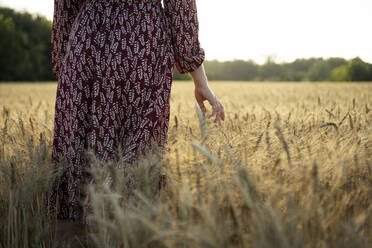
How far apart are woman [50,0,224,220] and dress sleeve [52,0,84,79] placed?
20 centimetres

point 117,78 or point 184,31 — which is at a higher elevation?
point 184,31

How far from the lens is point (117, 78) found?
1.33m

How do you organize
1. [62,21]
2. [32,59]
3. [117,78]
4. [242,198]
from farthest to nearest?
[32,59], [62,21], [117,78], [242,198]

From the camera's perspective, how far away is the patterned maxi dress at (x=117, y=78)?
1.33 meters

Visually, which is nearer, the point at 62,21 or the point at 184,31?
the point at 184,31

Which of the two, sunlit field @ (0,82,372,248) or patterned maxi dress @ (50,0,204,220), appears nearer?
sunlit field @ (0,82,372,248)

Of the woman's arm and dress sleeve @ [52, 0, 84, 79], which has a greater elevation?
dress sleeve @ [52, 0, 84, 79]

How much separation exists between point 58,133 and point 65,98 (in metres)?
0.18

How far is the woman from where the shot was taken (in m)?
1.33

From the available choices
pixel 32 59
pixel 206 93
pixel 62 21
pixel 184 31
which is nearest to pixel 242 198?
pixel 206 93

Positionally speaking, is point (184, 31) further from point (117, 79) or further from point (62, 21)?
point (62, 21)

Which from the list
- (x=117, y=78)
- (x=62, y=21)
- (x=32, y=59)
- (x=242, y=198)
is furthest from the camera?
(x=32, y=59)

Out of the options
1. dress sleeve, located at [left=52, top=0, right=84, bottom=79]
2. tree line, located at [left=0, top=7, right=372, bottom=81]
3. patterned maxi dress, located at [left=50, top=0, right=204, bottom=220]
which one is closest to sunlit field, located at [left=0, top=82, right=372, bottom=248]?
patterned maxi dress, located at [left=50, top=0, right=204, bottom=220]

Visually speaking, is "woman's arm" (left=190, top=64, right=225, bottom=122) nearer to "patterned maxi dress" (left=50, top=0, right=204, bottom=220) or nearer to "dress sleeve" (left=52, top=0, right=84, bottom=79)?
"patterned maxi dress" (left=50, top=0, right=204, bottom=220)
